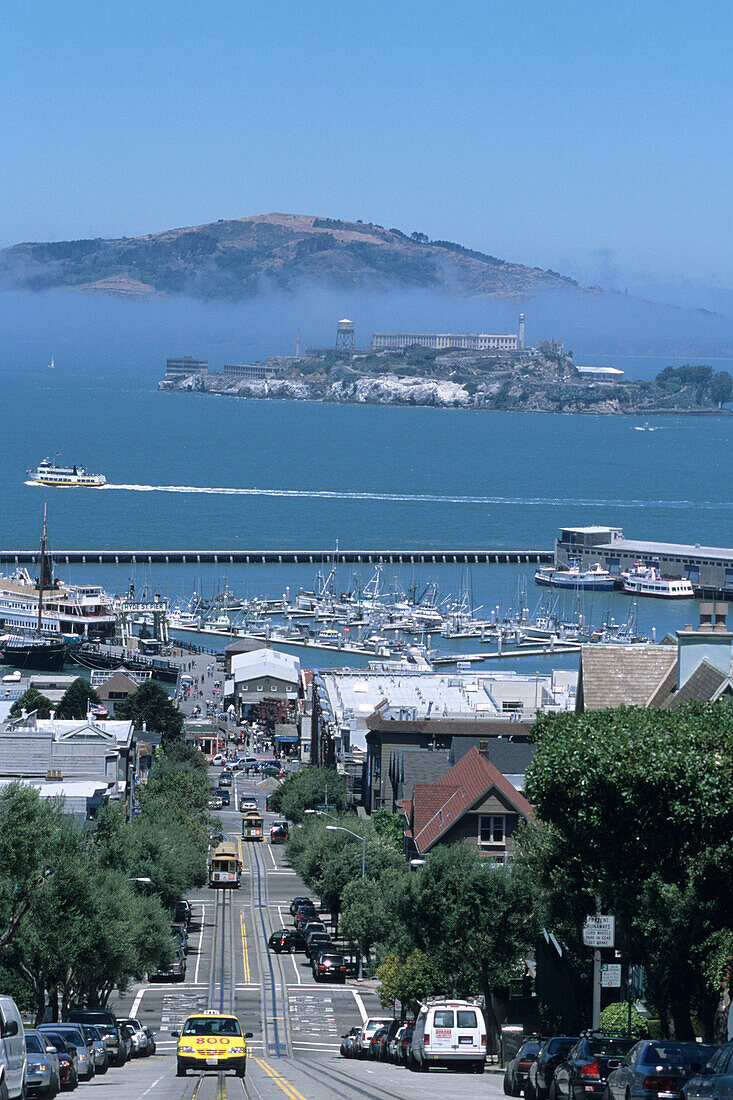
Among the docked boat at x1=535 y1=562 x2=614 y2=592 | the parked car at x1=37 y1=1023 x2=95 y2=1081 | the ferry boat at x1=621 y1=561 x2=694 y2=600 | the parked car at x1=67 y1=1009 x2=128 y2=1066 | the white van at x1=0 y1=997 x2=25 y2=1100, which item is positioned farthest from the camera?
the docked boat at x1=535 y1=562 x2=614 y2=592

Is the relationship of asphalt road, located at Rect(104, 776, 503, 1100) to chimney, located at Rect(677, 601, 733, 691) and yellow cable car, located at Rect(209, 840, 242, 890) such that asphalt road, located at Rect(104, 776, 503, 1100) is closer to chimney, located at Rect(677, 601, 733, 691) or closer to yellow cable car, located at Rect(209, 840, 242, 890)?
yellow cable car, located at Rect(209, 840, 242, 890)

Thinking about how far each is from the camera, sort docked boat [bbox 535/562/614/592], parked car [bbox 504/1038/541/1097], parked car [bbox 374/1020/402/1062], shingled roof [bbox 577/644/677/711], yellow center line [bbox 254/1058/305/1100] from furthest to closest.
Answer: docked boat [bbox 535/562/614/592]
parked car [bbox 374/1020/402/1062]
shingled roof [bbox 577/644/677/711]
parked car [bbox 504/1038/541/1097]
yellow center line [bbox 254/1058/305/1100]

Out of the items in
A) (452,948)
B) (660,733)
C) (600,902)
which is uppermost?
(660,733)

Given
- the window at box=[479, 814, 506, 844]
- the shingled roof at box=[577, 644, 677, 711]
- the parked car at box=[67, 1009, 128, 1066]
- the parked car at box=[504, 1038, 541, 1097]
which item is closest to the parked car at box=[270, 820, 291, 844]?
the window at box=[479, 814, 506, 844]

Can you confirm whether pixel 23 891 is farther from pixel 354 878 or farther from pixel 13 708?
pixel 13 708

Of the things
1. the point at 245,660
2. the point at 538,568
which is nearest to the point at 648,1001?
the point at 245,660

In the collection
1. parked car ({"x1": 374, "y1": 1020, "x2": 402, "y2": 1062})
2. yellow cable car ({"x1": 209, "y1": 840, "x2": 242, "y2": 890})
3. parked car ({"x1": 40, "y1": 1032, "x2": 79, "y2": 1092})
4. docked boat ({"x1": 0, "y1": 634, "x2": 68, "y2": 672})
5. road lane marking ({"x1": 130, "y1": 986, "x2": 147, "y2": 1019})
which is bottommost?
yellow cable car ({"x1": 209, "y1": 840, "x2": 242, "y2": 890})

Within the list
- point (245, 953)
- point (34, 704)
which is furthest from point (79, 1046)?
point (34, 704)
